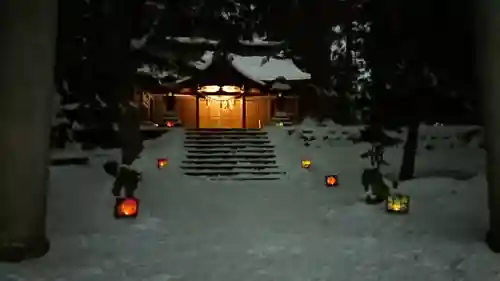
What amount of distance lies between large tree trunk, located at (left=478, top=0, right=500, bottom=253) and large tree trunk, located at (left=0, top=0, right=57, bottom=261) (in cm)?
525

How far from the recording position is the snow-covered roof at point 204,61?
27078 millimetres

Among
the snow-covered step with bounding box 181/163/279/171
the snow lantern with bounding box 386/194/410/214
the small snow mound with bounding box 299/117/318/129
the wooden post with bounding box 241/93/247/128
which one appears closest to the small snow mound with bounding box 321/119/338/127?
the small snow mound with bounding box 299/117/318/129

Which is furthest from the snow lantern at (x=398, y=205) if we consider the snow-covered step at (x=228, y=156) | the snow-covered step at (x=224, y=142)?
the snow-covered step at (x=224, y=142)

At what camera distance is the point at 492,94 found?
7.57m

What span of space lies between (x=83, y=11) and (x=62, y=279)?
12479 millimetres

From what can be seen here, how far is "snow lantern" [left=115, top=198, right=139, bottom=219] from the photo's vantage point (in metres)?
10.2

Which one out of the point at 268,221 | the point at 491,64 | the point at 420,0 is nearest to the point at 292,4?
the point at 420,0

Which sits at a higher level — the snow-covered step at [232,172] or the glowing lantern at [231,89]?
the glowing lantern at [231,89]

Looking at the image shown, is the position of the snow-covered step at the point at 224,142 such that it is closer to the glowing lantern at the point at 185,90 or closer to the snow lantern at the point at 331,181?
the snow lantern at the point at 331,181

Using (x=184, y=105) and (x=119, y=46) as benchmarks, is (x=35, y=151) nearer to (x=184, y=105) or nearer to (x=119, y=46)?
(x=119, y=46)

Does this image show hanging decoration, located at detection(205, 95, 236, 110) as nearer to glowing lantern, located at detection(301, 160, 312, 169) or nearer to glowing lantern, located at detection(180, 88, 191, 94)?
glowing lantern, located at detection(180, 88, 191, 94)

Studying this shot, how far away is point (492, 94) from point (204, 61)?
20881 millimetres

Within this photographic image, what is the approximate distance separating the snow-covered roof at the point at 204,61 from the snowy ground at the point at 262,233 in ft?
35.0

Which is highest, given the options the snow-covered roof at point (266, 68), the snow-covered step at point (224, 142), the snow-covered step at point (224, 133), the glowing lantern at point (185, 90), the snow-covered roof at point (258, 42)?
the snow-covered roof at point (258, 42)
